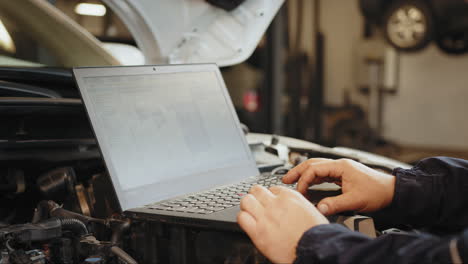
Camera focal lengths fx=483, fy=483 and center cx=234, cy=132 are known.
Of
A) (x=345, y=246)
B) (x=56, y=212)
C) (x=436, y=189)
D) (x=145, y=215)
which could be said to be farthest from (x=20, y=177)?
(x=436, y=189)

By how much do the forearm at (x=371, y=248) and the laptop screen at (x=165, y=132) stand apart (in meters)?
0.33

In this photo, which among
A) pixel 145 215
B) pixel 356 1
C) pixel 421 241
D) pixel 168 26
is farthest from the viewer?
pixel 356 1

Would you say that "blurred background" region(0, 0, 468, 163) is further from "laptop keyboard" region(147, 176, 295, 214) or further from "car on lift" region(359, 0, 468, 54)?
"laptop keyboard" region(147, 176, 295, 214)

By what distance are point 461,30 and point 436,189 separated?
19.8 ft

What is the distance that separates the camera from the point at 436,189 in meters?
0.89

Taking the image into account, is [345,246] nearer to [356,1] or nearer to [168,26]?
[168,26]

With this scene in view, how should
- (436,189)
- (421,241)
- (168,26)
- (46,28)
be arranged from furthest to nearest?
(168,26) → (46,28) → (436,189) → (421,241)

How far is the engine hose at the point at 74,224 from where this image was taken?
0.77 metres

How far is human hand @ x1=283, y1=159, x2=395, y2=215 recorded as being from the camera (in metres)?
0.84

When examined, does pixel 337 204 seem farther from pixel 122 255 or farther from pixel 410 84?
pixel 410 84

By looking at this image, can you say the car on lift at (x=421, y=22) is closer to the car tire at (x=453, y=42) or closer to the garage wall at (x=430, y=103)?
the car tire at (x=453, y=42)

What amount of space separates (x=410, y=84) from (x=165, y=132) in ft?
22.6

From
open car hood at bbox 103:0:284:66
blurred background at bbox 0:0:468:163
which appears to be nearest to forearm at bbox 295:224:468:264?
open car hood at bbox 103:0:284:66

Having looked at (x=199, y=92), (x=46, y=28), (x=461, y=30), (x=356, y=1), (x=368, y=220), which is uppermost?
(x=356, y=1)
